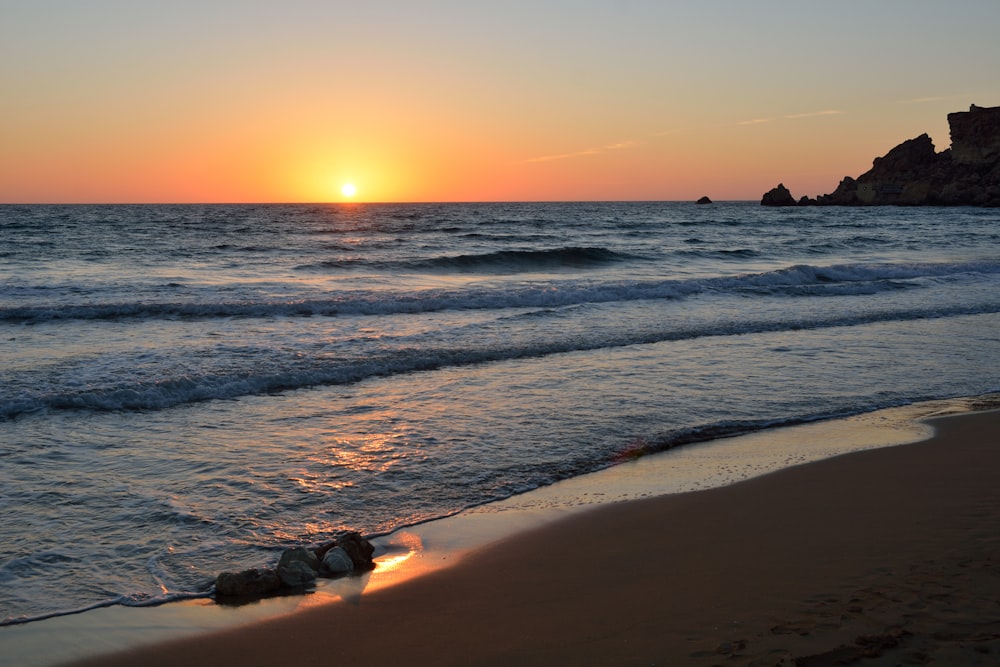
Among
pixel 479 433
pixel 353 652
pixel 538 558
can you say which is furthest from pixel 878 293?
pixel 353 652

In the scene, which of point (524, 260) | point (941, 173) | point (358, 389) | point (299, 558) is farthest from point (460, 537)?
point (941, 173)

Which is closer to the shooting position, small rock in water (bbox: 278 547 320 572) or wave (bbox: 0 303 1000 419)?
small rock in water (bbox: 278 547 320 572)

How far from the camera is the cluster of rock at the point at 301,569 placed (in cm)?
438

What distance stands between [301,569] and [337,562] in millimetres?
228

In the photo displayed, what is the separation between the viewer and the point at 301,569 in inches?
176

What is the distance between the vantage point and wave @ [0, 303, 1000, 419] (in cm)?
865

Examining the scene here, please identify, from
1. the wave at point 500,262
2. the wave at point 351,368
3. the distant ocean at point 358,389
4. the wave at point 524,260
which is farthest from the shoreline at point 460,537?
the wave at point 524,260

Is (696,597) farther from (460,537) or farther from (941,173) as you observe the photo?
(941,173)

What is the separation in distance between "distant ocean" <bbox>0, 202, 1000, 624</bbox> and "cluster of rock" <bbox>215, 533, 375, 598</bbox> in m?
0.27

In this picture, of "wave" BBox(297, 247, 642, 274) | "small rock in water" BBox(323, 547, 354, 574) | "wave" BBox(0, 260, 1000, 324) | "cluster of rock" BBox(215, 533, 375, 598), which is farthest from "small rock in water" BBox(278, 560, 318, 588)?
"wave" BBox(297, 247, 642, 274)

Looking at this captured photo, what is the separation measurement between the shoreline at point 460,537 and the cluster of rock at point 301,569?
11cm

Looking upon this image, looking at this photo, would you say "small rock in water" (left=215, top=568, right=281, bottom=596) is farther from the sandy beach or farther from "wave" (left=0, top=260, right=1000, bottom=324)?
"wave" (left=0, top=260, right=1000, bottom=324)

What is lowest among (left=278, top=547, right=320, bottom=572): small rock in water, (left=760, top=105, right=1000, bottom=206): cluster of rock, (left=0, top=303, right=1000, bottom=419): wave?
(left=278, top=547, right=320, bottom=572): small rock in water

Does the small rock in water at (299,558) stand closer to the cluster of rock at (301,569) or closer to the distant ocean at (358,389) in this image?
the cluster of rock at (301,569)
